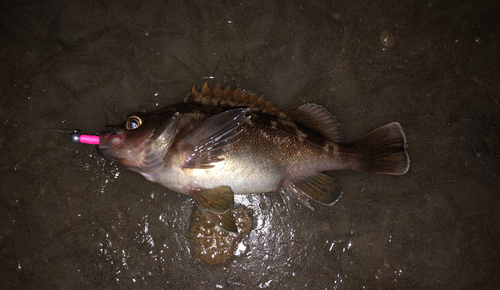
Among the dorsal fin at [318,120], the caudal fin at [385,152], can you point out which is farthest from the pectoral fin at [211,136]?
the caudal fin at [385,152]

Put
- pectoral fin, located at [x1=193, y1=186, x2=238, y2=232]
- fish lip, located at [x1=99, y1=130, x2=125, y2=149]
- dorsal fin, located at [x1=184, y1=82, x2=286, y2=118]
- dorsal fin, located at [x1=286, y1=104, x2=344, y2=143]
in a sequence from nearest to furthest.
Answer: fish lip, located at [x1=99, y1=130, x2=125, y2=149] → pectoral fin, located at [x1=193, y1=186, x2=238, y2=232] → dorsal fin, located at [x1=184, y1=82, x2=286, y2=118] → dorsal fin, located at [x1=286, y1=104, x2=344, y2=143]

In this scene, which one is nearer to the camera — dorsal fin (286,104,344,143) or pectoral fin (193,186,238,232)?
pectoral fin (193,186,238,232)

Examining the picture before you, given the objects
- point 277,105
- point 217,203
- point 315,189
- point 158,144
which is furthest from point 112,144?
point 315,189

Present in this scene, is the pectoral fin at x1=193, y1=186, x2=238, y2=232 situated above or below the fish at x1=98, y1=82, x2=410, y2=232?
below

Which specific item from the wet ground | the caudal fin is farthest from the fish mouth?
the caudal fin

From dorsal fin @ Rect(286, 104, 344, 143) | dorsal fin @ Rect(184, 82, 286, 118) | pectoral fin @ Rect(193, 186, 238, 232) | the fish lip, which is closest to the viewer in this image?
the fish lip

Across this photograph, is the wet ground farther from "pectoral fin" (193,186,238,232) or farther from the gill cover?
the gill cover

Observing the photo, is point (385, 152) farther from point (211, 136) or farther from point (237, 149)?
point (211, 136)
